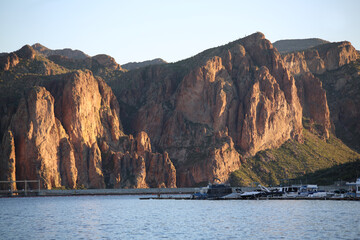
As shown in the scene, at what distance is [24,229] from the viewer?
109m

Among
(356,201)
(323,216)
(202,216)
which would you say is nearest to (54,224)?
(202,216)

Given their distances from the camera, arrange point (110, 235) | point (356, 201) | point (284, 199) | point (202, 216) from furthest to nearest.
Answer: point (284, 199) → point (356, 201) → point (202, 216) → point (110, 235)

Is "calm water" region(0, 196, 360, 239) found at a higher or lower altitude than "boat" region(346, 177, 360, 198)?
lower

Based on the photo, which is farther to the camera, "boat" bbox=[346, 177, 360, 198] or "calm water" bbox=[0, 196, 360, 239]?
"boat" bbox=[346, 177, 360, 198]

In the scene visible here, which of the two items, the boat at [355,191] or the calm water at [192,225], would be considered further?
the boat at [355,191]

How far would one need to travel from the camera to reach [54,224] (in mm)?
119062

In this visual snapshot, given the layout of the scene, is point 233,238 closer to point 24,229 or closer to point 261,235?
point 261,235

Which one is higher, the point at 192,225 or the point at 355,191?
the point at 355,191

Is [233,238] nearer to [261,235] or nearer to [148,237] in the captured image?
[261,235]

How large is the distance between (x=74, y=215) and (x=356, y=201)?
84.6 m

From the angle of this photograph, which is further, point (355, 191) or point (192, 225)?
point (355, 191)

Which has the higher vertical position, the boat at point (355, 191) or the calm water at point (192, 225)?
the boat at point (355, 191)

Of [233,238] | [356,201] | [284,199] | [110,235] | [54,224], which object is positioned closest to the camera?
[233,238]

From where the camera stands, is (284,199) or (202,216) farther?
(284,199)
